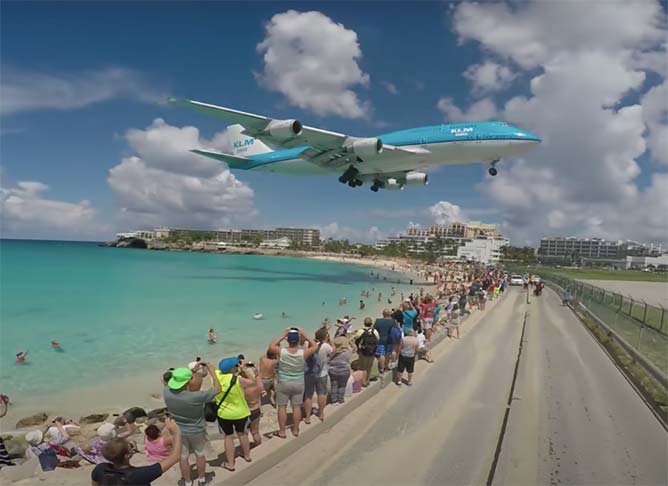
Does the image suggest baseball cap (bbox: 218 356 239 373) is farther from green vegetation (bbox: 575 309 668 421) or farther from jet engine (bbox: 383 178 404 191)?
jet engine (bbox: 383 178 404 191)

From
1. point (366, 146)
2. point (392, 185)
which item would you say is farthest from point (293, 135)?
point (392, 185)

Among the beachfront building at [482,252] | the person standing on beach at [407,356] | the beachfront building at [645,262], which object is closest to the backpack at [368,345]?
the person standing on beach at [407,356]

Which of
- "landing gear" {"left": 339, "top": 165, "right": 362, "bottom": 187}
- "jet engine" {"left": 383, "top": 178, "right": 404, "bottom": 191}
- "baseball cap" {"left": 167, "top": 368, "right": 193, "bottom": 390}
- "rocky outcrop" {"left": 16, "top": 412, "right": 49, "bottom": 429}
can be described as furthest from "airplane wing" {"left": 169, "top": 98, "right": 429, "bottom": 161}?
"baseball cap" {"left": 167, "top": 368, "right": 193, "bottom": 390}

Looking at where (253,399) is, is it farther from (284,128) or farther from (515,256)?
(515,256)

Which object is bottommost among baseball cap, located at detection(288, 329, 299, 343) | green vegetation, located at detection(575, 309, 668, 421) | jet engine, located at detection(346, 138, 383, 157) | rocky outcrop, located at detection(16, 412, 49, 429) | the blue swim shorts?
rocky outcrop, located at detection(16, 412, 49, 429)

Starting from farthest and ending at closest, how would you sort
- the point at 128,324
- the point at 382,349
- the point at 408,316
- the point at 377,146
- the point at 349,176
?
the point at 349,176
the point at 377,146
the point at 128,324
the point at 408,316
the point at 382,349

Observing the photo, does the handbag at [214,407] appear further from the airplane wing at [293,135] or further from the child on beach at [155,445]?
the airplane wing at [293,135]
